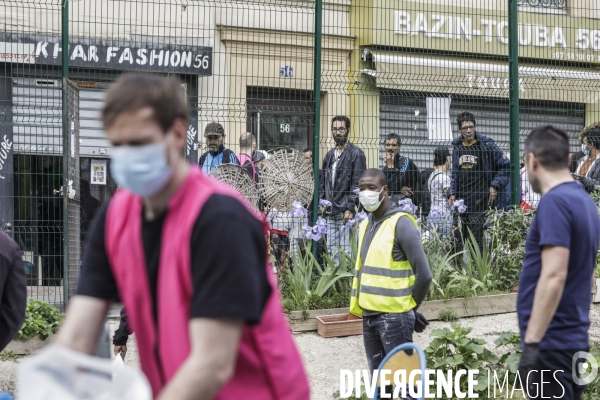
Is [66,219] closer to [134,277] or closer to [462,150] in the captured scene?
[462,150]

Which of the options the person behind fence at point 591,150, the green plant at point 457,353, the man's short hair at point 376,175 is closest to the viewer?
the man's short hair at point 376,175

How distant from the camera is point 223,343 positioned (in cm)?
236

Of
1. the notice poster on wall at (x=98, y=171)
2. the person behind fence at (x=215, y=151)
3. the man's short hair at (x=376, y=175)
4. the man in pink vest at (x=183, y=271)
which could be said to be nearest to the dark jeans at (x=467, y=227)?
the person behind fence at (x=215, y=151)

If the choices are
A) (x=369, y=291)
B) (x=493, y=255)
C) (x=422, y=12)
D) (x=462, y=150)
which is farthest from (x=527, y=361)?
(x=422, y=12)

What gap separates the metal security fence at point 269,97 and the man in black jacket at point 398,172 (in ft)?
0.05

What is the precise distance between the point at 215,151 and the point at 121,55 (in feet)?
5.82

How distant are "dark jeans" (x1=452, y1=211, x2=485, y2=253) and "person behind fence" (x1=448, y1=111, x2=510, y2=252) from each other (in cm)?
1

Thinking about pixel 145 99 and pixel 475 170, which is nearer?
pixel 145 99

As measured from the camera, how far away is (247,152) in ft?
32.3

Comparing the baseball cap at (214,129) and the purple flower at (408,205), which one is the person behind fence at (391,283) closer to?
the purple flower at (408,205)

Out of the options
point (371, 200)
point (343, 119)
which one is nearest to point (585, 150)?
point (343, 119)

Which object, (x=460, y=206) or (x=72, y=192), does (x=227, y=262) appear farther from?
(x=460, y=206)

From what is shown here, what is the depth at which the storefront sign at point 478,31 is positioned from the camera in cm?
1169

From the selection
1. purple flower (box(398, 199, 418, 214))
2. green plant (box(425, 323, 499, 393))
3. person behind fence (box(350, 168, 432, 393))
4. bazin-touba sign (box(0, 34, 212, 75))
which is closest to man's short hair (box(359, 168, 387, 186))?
person behind fence (box(350, 168, 432, 393))
